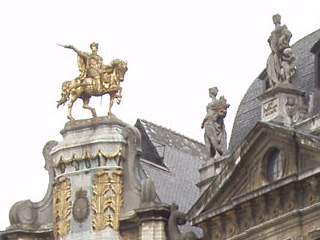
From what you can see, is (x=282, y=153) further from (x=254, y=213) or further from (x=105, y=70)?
(x=105, y=70)

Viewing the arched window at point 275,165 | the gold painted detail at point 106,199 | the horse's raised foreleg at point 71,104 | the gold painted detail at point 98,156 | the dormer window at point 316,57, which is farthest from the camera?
the horse's raised foreleg at point 71,104

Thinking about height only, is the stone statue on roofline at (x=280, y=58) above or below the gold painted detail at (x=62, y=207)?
above

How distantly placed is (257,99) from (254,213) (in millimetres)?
5081

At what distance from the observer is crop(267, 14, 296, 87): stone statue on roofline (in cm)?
5356

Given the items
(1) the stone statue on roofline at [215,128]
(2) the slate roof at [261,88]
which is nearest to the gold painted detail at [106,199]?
(1) the stone statue on roofline at [215,128]

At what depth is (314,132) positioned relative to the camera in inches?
2030

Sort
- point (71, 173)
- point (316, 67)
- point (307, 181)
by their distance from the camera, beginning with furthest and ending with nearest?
point (71, 173)
point (316, 67)
point (307, 181)

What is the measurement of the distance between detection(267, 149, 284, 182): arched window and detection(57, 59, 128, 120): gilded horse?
8458 mm

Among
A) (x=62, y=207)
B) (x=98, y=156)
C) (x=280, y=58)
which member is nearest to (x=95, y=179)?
(x=98, y=156)

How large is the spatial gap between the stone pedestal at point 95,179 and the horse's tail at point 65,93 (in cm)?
92

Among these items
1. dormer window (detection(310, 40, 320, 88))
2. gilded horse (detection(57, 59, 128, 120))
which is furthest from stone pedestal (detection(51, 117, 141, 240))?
dormer window (detection(310, 40, 320, 88))

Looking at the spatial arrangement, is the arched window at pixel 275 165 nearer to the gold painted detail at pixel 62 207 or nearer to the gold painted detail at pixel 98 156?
the gold painted detail at pixel 98 156

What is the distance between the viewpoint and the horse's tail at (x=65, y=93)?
60062 mm

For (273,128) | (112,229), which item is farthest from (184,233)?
(273,128)
